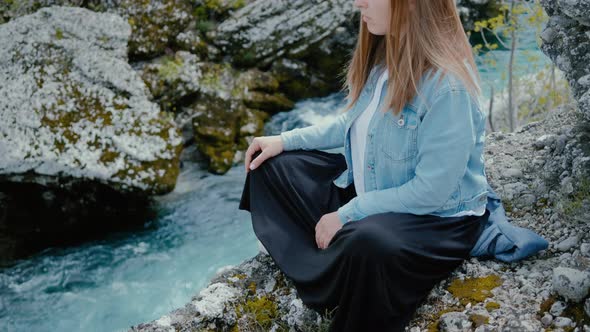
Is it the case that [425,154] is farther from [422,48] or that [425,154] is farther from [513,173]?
[513,173]

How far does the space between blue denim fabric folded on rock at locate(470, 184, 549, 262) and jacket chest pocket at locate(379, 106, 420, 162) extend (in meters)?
0.70

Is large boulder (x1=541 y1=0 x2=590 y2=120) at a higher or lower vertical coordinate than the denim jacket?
higher

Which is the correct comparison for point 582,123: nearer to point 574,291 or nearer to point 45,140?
point 574,291

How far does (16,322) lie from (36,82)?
9.98 feet

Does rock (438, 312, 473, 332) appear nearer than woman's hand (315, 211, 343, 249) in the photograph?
Yes

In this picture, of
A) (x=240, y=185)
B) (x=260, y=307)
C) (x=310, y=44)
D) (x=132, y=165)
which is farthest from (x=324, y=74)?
(x=260, y=307)

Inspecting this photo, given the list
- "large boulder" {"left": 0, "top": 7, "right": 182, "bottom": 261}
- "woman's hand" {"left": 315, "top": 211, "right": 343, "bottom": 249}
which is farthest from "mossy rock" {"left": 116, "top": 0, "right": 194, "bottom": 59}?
"woman's hand" {"left": 315, "top": 211, "right": 343, "bottom": 249}

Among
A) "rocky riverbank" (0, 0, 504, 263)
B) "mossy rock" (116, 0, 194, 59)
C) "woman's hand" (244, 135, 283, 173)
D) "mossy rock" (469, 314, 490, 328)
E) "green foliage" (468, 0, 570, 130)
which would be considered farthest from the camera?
"mossy rock" (116, 0, 194, 59)

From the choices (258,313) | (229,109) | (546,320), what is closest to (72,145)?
(229,109)

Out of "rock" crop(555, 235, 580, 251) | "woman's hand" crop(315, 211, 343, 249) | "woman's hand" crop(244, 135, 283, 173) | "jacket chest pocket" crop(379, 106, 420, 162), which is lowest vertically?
"rock" crop(555, 235, 580, 251)

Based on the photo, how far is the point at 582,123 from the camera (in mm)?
3732

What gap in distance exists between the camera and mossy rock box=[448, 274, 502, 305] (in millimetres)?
2848

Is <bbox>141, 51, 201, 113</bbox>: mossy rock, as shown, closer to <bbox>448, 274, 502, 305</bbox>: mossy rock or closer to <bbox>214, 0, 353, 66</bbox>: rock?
<bbox>214, 0, 353, 66</bbox>: rock

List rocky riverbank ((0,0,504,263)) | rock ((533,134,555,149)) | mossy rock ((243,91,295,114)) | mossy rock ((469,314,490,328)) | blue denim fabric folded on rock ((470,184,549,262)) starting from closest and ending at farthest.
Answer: mossy rock ((469,314,490,328)) → blue denim fabric folded on rock ((470,184,549,262)) → rock ((533,134,555,149)) → rocky riverbank ((0,0,504,263)) → mossy rock ((243,91,295,114))
